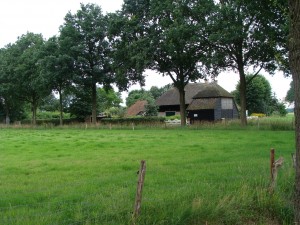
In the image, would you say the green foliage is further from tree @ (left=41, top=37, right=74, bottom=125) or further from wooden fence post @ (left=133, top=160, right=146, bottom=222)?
wooden fence post @ (left=133, top=160, right=146, bottom=222)

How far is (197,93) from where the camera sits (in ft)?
226

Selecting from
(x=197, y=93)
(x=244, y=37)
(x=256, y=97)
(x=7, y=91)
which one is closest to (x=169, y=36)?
(x=244, y=37)

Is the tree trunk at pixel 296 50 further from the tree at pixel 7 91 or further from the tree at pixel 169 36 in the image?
the tree at pixel 7 91

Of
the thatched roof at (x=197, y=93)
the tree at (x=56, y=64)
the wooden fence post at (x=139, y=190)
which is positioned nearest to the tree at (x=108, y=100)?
the thatched roof at (x=197, y=93)

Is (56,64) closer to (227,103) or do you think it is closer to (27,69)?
(27,69)

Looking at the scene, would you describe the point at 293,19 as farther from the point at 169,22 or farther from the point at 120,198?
the point at 169,22

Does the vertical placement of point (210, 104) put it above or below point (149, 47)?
below

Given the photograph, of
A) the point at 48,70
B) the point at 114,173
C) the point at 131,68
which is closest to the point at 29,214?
the point at 114,173

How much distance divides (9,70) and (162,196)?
5864cm

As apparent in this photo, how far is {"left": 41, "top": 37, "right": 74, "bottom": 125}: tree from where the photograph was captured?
5066cm

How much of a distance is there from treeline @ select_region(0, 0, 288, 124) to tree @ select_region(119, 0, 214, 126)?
3.8 inches

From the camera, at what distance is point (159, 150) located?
66.5ft

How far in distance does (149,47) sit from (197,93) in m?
28.5

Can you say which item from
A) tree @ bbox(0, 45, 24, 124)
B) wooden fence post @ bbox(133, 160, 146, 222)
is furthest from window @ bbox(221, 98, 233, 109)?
wooden fence post @ bbox(133, 160, 146, 222)
